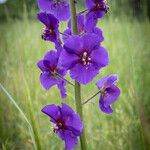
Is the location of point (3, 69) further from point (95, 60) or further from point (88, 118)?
point (95, 60)

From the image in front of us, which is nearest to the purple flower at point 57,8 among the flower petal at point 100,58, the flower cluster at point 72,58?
the flower cluster at point 72,58

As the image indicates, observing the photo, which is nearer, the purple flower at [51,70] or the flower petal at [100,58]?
the flower petal at [100,58]

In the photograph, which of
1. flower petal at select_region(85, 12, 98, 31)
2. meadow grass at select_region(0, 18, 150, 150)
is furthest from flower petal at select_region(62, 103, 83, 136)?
flower petal at select_region(85, 12, 98, 31)

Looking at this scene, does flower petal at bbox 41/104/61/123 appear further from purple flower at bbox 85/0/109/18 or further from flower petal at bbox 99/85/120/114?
purple flower at bbox 85/0/109/18

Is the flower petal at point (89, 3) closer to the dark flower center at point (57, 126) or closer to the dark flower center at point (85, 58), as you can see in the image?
the dark flower center at point (85, 58)

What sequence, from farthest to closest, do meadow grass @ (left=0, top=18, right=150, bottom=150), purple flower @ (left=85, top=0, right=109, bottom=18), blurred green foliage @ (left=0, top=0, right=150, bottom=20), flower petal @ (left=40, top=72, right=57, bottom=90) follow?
meadow grass @ (left=0, top=18, right=150, bottom=150) → blurred green foliage @ (left=0, top=0, right=150, bottom=20) → flower petal @ (left=40, top=72, right=57, bottom=90) → purple flower @ (left=85, top=0, right=109, bottom=18)

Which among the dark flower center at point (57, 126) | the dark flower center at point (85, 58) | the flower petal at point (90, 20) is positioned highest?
the flower petal at point (90, 20)

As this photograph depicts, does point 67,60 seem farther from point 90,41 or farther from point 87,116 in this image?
point 87,116
